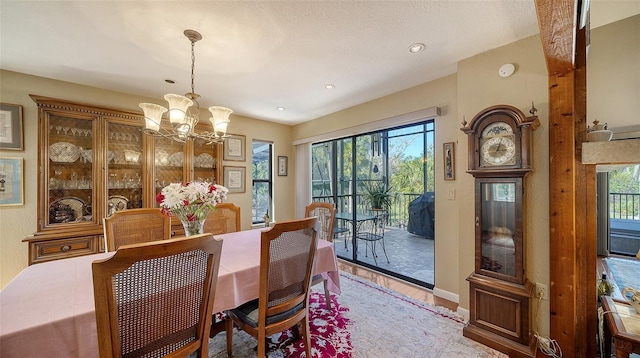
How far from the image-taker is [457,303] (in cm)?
254

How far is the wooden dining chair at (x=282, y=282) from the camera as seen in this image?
1.42 meters

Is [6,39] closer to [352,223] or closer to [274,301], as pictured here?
[274,301]

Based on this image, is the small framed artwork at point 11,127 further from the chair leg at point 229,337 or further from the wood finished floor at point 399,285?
the wood finished floor at point 399,285

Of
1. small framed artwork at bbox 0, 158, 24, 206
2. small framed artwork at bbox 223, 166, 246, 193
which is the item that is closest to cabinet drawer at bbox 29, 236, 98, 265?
small framed artwork at bbox 0, 158, 24, 206

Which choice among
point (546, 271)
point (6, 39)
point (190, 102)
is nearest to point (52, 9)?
Result: point (6, 39)

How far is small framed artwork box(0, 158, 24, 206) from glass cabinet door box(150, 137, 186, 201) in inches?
44.8

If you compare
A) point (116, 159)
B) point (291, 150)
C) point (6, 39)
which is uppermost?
point (6, 39)

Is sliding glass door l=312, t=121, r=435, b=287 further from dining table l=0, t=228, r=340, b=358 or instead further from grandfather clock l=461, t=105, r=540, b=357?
dining table l=0, t=228, r=340, b=358

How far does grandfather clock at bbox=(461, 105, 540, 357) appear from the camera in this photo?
1.81 meters

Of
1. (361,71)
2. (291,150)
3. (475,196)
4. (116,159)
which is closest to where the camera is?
(475,196)

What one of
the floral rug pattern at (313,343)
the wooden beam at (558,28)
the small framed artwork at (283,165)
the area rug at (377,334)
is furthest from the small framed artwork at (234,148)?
the wooden beam at (558,28)

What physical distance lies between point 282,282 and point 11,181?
3072 mm

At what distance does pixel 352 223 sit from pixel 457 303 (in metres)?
1.74

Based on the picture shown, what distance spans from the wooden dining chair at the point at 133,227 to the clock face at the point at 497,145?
274 cm
